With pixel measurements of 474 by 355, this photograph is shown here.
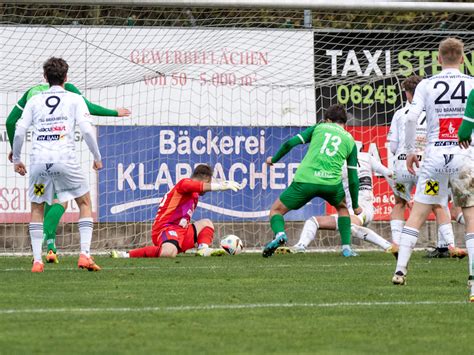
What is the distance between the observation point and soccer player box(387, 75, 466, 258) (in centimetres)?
1484

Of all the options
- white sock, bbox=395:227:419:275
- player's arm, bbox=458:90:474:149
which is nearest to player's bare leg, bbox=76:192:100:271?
white sock, bbox=395:227:419:275

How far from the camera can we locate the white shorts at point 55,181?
11812 millimetres

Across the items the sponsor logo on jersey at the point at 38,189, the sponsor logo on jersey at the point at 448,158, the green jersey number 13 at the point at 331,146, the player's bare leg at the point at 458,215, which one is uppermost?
the green jersey number 13 at the point at 331,146

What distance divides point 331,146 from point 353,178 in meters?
0.48

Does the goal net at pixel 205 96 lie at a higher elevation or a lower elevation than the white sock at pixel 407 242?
higher

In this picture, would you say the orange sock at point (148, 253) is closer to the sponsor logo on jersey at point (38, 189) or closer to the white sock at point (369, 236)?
the white sock at point (369, 236)

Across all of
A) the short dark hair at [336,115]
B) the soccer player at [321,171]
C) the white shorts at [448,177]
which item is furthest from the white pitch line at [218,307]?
the short dark hair at [336,115]

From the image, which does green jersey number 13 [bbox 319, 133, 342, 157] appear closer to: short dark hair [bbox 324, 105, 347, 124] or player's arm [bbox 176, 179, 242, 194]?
short dark hair [bbox 324, 105, 347, 124]

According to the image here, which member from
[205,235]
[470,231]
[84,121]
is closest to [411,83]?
[205,235]

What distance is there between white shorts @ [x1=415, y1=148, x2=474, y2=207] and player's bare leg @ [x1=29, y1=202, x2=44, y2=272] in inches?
157

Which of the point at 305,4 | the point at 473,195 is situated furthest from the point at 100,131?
the point at 473,195

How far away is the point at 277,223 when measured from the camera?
→ 15.1 m

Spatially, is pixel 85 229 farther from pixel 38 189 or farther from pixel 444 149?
pixel 444 149

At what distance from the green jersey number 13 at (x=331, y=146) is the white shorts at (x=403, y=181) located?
0.84 metres
